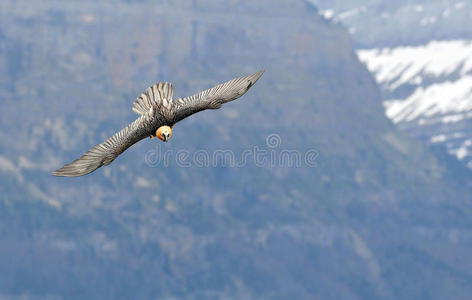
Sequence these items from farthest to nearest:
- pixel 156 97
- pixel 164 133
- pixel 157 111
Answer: pixel 156 97 → pixel 157 111 → pixel 164 133

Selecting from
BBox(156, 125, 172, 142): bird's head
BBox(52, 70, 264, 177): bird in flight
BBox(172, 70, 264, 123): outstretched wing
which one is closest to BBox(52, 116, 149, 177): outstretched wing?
BBox(52, 70, 264, 177): bird in flight

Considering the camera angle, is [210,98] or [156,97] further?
[210,98]

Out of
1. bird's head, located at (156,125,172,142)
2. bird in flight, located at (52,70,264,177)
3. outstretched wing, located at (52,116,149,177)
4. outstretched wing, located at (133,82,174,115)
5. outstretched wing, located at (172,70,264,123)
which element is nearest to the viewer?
bird's head, located at (156,125,172,142)

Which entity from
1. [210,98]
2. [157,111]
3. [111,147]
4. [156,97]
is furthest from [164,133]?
[210,98]

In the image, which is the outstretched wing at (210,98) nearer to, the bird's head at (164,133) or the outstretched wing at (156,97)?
the outstretched wing at (156,97)

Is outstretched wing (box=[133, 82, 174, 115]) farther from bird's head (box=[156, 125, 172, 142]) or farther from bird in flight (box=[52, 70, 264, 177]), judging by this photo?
bird's head (box=[156, 125, 172, 142])

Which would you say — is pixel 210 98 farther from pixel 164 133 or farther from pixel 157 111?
pixel 164 133
